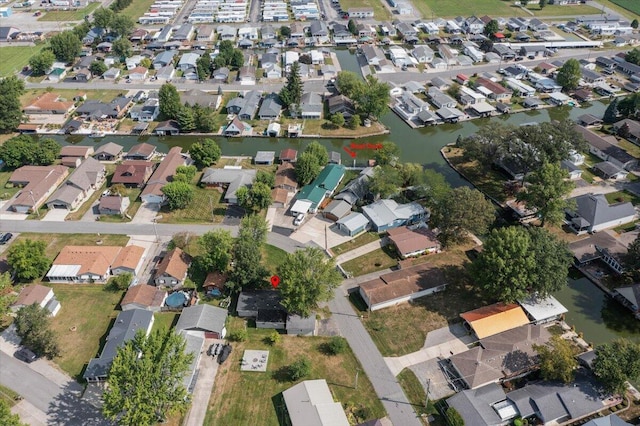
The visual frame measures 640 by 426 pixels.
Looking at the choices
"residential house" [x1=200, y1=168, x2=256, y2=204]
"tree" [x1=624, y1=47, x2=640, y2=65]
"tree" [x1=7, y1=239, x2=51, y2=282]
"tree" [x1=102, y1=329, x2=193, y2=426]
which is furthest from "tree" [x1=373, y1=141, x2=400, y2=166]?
"tree" [x1=624, y1=47, x2=640, y2=65]

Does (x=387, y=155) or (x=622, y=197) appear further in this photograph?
(x=387, y=155)

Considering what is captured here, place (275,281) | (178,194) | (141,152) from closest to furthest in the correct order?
(275,281) → (178,194) → (141,152)

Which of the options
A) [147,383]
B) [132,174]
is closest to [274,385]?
[147,383]

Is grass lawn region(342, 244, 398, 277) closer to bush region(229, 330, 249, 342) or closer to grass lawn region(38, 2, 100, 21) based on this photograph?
bush region(229, 330, 249, 342)

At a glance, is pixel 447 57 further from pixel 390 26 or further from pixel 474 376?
pixel 474 376

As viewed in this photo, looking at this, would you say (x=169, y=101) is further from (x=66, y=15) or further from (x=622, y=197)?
(x=66, y=15)

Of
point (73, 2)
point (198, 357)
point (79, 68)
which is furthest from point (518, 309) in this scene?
point (73, 2)
